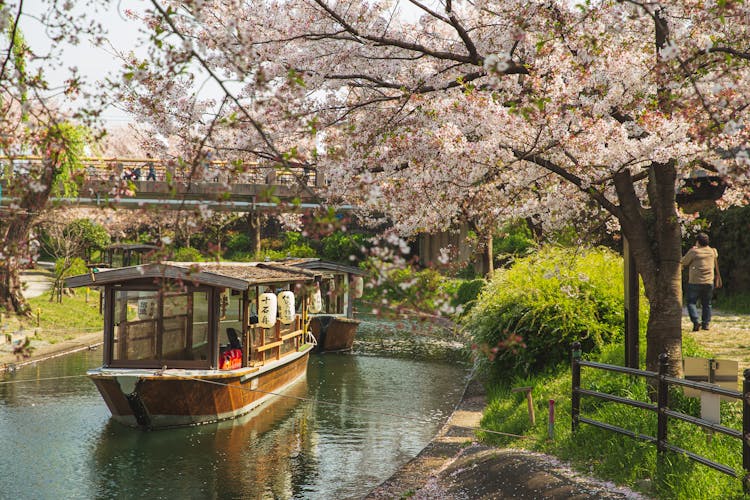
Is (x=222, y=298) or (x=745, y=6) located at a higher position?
(x=745, y=6)

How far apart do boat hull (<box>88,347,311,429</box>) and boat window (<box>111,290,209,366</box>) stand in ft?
1.64

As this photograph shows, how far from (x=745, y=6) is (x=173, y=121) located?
7.86 m

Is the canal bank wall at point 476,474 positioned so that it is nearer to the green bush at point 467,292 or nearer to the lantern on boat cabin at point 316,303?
the lantern on boat cabin at point 316,303

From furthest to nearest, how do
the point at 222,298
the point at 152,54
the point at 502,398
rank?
1. the point at 222,298
2. the point at 502,398
3. the point at 152,54

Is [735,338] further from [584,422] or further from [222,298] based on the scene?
[222,298]

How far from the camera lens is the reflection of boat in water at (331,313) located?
76.4ft

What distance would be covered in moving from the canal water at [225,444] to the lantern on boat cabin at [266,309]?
73.2 inches

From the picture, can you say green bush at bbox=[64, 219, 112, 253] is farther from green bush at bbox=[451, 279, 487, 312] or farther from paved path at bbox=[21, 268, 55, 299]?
green bush at bbox=[451, 279, 487, 312]

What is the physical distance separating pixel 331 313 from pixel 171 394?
1106cm

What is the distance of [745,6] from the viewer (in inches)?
328

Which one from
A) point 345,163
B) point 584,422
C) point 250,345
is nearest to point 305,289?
point 584,422

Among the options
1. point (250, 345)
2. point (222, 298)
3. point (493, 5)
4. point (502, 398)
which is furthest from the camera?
point (222, 298)

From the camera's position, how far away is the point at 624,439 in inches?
315

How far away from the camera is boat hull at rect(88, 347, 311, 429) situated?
43.0ft
